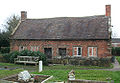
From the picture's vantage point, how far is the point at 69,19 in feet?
99.1

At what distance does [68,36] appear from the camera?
26.0 m

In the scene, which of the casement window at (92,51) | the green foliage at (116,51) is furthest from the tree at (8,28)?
the green foliage at (116,51)

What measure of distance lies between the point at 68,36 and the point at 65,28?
2426mm

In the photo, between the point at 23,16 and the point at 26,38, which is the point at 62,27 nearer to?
the point at 26,38

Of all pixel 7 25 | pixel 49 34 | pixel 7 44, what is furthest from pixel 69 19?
pixel 7 25

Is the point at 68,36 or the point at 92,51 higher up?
the point at 68,36


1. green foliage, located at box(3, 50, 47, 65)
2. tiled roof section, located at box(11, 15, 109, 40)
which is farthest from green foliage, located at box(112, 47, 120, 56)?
green foliage, located at box(3, 50, 47, 65)

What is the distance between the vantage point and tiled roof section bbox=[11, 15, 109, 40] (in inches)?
993

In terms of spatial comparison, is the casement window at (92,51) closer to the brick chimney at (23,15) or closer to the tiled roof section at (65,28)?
the tiled roof section at (65,28)

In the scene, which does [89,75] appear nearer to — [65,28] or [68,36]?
[68,36]

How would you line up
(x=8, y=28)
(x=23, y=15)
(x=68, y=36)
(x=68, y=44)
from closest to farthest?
(x=68, y=44) < (x=68, y=36) < (x=23, y=15) < (x=8, y=28)

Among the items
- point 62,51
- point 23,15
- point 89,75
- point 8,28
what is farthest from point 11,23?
point 89,75

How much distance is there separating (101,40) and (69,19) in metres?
8.69

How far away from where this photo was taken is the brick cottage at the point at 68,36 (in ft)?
79.6
